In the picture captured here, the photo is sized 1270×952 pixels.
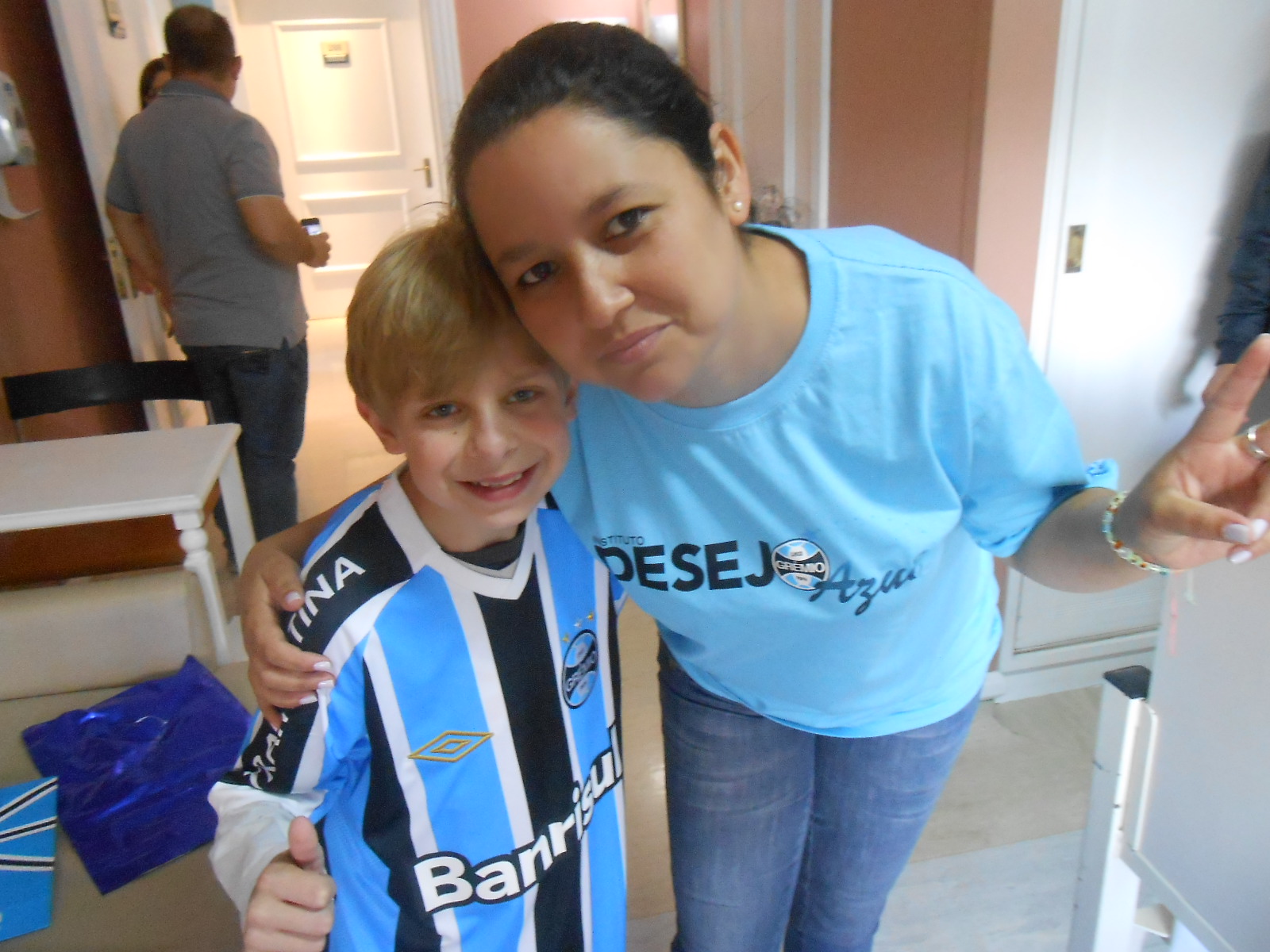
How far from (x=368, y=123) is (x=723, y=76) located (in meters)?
3.52

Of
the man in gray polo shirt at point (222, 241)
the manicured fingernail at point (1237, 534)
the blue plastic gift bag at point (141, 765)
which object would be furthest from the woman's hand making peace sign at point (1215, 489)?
the man in gray polo shirt at point (222, 241)

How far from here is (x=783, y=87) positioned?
8.21 feet

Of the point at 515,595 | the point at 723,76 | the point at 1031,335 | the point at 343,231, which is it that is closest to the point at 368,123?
the point at 343,231

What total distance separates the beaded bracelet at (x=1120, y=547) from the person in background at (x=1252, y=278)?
125 cm

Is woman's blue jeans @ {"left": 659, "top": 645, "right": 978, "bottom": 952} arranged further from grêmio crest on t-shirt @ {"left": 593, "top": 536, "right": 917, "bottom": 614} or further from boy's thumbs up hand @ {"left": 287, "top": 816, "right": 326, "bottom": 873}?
boy's thumbs up hand @ {"left": 287, "top": 816, "right": 326, "bottom": 873}

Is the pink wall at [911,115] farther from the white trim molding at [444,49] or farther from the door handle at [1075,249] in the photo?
the white trim molding at [444,49]

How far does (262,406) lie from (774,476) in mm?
2028

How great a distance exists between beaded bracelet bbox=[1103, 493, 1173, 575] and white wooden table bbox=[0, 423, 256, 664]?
1.33 meters

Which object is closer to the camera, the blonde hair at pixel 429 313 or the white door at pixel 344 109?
the blonde hair at pixel 429 313

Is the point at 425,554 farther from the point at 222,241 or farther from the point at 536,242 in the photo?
the point at 222,241

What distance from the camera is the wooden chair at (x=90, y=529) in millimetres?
1697

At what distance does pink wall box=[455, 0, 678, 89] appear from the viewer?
4.69 meters

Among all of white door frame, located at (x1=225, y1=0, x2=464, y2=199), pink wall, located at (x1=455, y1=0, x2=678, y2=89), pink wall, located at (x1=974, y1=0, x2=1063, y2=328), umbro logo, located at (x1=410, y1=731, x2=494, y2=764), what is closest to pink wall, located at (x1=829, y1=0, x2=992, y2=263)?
pink wall, located at (x1=974, y1=0, x2=1063, y2=328)

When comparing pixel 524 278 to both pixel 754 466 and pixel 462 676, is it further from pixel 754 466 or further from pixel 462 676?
pixel 462 676
